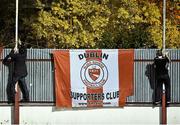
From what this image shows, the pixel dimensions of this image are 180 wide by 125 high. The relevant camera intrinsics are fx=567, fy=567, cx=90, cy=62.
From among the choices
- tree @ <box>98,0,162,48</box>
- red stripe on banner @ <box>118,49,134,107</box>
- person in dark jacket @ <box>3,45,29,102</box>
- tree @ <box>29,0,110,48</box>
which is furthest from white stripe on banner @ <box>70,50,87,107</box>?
tree @ <box>98,0,162,48</box>

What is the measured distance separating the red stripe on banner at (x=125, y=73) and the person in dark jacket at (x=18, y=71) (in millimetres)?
2622

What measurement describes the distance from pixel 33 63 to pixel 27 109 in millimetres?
1283

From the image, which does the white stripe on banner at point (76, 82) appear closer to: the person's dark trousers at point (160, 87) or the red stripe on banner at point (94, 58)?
the red stripe on banner at point (94, 58)

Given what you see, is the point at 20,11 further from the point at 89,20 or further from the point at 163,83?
the point at 163,83

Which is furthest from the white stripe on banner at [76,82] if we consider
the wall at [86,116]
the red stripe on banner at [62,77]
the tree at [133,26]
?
the tree at [133,26]

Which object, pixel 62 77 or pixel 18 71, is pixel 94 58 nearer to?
pixel 62 77

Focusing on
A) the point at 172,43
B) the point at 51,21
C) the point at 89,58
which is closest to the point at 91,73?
the point at 89,58

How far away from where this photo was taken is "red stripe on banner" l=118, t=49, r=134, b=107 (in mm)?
15719

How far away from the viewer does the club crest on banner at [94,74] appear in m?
15.7

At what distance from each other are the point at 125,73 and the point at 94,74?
0.86 m

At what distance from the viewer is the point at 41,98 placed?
1577 centimetres

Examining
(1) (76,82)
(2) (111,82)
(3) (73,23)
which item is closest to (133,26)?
(3) (73,23)

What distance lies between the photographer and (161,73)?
51.1ft

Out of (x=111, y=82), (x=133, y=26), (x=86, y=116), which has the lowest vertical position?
(x=86, y=116)
